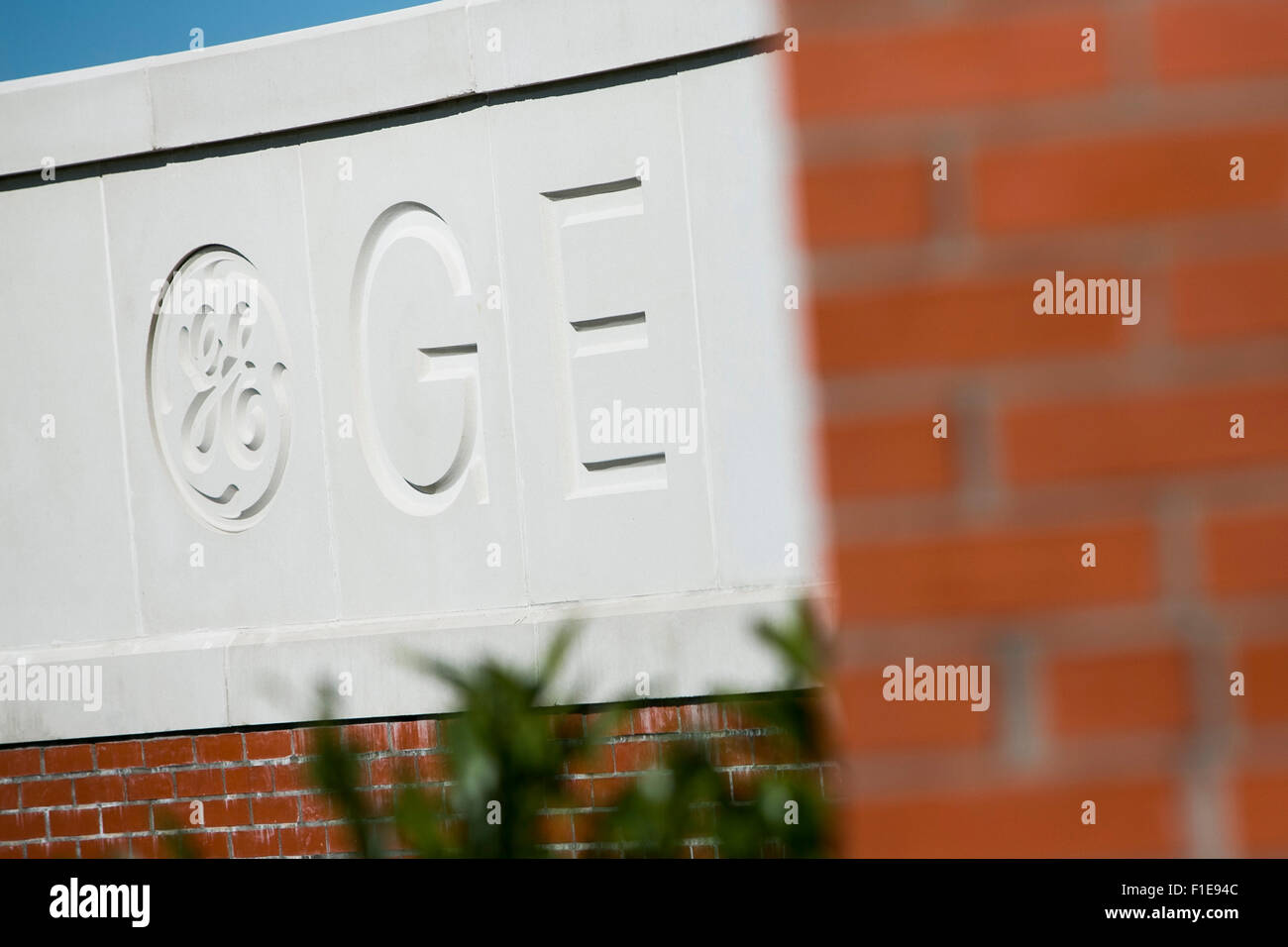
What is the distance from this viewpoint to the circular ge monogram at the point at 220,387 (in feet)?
13.2

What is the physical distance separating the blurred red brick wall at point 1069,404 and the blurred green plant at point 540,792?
2.21 ft

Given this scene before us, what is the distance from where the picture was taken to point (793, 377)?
3.49m

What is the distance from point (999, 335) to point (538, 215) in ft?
10.1

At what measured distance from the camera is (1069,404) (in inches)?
30.1

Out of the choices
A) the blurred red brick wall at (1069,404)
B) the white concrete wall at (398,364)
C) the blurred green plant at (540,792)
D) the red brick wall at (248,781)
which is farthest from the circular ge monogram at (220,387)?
the blurred red brick wall at (1069,404)

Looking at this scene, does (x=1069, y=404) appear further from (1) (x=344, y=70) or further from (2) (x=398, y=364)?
(1) (x=344, y=70)

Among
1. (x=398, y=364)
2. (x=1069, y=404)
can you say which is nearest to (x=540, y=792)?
(x=1069, y=404)

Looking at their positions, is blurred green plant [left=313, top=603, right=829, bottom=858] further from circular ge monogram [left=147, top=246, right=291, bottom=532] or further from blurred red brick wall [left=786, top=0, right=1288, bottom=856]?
circular ge monogram [left=147, top=246, right=291, bottom=532]

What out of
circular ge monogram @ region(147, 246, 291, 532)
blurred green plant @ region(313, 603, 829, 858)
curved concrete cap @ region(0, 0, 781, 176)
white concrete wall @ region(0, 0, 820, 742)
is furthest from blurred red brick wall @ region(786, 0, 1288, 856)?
circular ge monogram @ region(147, 246, 291, 532)

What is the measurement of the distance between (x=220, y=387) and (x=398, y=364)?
654mm

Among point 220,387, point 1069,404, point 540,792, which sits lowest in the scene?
point 540,792

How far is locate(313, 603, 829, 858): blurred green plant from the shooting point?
1.42 m

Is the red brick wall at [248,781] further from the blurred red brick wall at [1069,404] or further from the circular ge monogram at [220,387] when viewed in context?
the blurred red brick wall at [1069,404]
